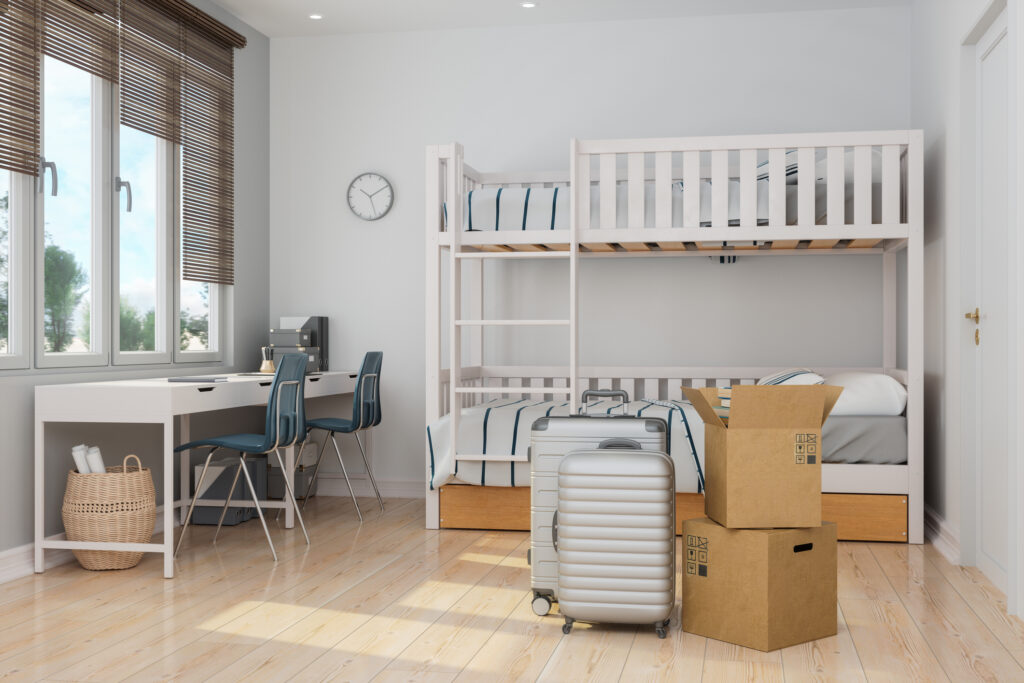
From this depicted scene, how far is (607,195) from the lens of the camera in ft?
13.0

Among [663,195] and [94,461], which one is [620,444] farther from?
[94,461]

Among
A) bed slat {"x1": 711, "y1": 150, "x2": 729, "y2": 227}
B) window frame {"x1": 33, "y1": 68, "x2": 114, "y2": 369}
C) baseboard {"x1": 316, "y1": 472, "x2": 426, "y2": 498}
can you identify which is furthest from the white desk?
bed slat {"x1": 711, "y1": 150, "x2": 729, "y2": 227}

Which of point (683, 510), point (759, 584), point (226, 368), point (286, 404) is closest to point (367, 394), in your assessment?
point (286, 404)

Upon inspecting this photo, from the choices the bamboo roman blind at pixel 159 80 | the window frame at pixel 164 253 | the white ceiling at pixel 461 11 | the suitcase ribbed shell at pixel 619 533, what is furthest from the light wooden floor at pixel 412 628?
the white ceiling at pixel 461 11

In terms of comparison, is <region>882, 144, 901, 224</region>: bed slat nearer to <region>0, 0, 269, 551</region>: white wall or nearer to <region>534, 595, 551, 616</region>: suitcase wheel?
<region>534, 595, 551, 616</region>: suitcase wheel

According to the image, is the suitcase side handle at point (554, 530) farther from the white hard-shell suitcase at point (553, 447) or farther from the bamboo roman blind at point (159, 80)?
the bamboo roman blind at point (159, 80)

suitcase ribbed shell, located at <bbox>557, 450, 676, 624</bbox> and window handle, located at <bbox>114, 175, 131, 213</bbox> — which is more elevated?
window handle, located at <bbox>114, 175, 131, 213</bbox>

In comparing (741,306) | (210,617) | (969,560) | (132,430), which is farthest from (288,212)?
(969,560)

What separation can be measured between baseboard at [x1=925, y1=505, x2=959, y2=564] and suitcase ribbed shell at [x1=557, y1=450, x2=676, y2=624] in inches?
64.0

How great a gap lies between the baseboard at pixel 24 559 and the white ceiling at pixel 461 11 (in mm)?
2817

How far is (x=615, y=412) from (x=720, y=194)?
1067mm

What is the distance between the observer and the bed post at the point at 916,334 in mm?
3748

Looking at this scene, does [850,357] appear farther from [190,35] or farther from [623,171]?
[190,35]

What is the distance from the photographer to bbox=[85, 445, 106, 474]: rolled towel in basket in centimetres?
341
